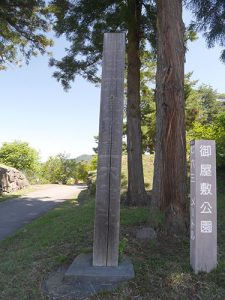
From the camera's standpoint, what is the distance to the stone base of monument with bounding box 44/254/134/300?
4.29 meters

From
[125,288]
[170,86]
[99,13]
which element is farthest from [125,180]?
[125,288]

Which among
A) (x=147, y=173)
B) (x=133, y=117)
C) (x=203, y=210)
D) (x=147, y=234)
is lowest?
(x=147, y=234)

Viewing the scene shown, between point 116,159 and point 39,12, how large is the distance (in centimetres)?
1188

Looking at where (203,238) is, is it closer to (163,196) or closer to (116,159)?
(116,159)

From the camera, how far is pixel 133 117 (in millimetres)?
11352

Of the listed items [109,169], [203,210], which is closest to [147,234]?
[203,210]

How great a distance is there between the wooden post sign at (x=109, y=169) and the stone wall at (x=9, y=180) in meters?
15.9

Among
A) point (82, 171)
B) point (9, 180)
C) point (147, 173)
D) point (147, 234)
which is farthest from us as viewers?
point (82, 171)

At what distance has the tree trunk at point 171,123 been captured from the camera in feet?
21.6

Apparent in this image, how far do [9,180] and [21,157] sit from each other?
508 inches

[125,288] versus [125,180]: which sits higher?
[125,180]

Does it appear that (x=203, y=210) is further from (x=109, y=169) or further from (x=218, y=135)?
(x=218, y=135)

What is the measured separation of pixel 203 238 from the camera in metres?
4.77

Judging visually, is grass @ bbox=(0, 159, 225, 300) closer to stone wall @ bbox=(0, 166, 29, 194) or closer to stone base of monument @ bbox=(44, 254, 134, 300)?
stone base of monument @ bbox=(44, 254, 134, 300)
